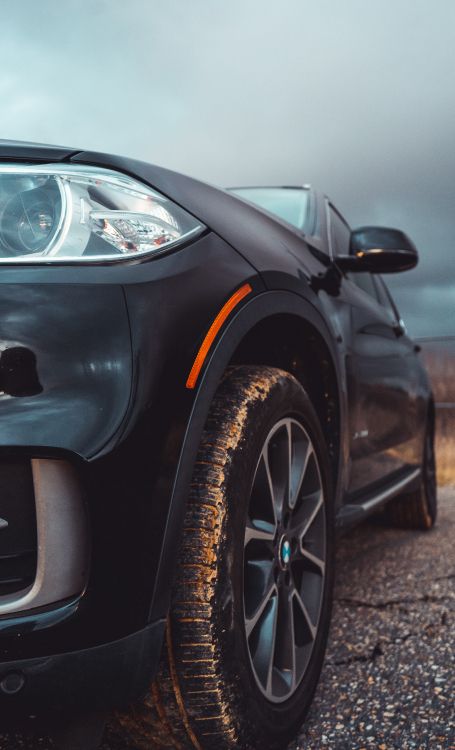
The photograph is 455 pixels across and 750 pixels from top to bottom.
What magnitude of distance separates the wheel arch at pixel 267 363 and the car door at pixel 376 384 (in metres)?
0.21

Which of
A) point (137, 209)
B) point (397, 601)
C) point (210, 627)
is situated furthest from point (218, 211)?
point (397, 601)

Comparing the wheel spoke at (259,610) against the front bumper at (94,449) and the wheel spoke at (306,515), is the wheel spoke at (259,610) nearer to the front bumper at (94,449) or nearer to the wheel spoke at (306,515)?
the wheel spoke at (306,515)

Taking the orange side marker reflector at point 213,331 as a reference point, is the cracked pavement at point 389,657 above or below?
below

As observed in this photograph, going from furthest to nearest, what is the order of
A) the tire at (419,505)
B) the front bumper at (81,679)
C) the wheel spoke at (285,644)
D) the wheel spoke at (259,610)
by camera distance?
the tire at (419,505)
the wheel spoke at (285,644)
the wheel spoke at (259,610)
the front bumper at (81,679)

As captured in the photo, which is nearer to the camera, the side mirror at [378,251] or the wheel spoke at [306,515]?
the wheel spoke at [306,515]

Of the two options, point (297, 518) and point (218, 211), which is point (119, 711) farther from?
point (218, 211)

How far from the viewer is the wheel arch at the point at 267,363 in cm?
123

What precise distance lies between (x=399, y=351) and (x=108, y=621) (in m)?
2.35

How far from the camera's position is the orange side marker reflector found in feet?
4.18

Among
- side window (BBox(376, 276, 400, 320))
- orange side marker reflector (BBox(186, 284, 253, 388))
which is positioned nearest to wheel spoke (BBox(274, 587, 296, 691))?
orange side marker reflector (BBox(186, 284, 253, 388))

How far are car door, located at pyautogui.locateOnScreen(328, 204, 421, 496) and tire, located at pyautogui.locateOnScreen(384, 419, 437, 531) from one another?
0.38 m

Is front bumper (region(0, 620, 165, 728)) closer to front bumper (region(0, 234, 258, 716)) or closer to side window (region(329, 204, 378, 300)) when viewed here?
front bumper (region(0, 234, 258, 716))

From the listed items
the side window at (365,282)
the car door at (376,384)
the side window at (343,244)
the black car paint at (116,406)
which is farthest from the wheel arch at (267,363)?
the side window at (365,282)

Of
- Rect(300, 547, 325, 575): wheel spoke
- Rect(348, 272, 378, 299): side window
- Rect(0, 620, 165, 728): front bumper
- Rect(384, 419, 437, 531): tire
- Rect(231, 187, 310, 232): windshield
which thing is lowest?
Rect(384, 419, 437, 531): tire
